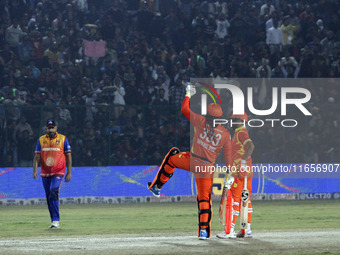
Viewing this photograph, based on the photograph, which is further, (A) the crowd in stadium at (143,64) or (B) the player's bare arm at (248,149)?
Result: (A) the crowd in stadium at (143,64)

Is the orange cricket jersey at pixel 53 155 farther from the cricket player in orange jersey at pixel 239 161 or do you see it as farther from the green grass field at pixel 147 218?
the cricket player in orange jersey at pixel 239 161

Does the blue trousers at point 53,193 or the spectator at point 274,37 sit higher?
the spectator at point 274,37

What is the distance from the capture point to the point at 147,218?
1934cm

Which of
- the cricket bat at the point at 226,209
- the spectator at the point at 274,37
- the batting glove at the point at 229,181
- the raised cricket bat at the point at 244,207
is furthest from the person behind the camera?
the spectator at the point at 274,37

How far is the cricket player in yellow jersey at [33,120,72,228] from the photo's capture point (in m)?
16.3

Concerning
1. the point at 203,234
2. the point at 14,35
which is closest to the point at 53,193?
the point at 203,234

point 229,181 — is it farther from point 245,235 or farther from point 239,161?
point 245,235

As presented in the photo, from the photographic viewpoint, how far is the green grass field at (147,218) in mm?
16531

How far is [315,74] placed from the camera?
1128 inches

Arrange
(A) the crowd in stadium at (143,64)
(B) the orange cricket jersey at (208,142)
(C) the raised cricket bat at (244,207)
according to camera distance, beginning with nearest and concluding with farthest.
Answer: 1. (B) the orange cricket jersey at (208,142)
2. (C) the raised cricket bat at (244,207)
3. (A) the crowd in stadium at (143,64)

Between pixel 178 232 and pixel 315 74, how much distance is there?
14712 mm

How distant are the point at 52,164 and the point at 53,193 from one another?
0.63 metres

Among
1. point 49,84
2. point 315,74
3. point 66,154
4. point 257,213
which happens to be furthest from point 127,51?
point 66,154

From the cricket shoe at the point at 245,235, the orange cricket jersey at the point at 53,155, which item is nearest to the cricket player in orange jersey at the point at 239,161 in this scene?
the cricket shoe at the point at 245,235
